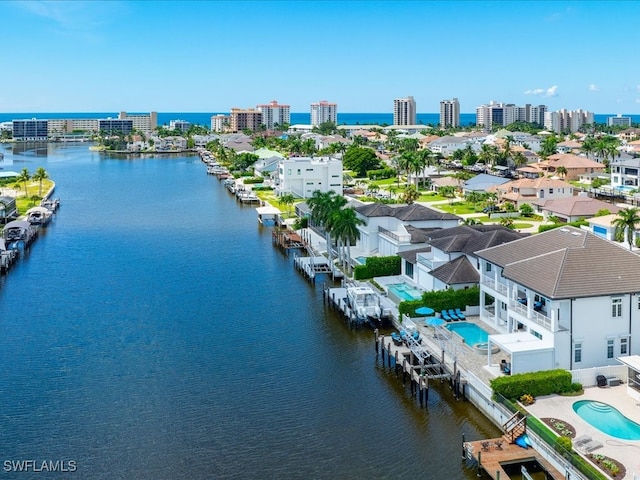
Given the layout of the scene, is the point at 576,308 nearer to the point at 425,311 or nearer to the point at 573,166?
the point at 425,311

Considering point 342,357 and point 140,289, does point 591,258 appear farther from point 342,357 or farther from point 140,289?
point 140,289

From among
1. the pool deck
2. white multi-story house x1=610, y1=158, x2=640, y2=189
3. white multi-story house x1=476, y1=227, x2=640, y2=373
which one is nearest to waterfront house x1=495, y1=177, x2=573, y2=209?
white multi-story house x1=610, y1=158, x2=640, y2=189

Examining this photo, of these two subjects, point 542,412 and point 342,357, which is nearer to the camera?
point 542,412

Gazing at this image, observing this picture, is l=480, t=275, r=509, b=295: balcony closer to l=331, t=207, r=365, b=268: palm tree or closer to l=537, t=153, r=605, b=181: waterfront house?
l=331, t=207, r=365, b=268: palm tree

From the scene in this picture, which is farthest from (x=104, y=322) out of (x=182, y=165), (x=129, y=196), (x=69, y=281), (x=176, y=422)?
(x=182, y=165)

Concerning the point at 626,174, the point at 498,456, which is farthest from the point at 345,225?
the point at 626,174


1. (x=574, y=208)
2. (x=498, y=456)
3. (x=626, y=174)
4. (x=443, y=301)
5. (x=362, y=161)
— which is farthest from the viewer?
(x=362, y=161)
